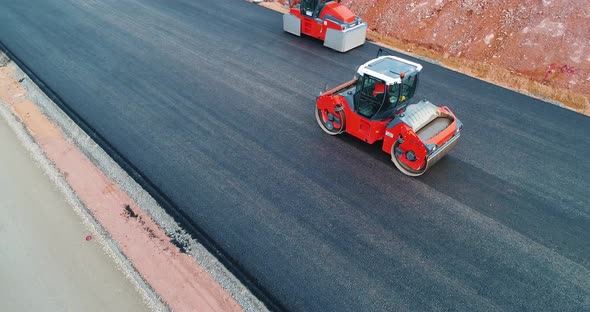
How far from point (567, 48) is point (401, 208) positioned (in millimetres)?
9710

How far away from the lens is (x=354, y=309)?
6.70 meters

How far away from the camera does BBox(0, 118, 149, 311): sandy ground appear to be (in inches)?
294

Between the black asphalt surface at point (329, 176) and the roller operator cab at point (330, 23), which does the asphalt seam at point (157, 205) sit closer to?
the black asphalt surface at point (329, 176)

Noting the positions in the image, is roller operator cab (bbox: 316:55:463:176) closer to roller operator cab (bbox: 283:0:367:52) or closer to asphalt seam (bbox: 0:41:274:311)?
asphalt seam (bbox: 0:41:274:311)

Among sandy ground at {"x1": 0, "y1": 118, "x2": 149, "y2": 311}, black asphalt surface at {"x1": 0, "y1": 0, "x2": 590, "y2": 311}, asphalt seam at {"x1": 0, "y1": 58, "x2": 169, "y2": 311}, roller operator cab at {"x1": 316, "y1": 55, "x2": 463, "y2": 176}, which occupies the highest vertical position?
roller operator cab at {"x1": 316, "y1": 55, "x2": 463, "y2": 176}

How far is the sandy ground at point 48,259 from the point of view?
7.46m

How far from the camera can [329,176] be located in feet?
30.6

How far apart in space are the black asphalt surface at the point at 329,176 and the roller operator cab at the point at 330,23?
1.58 ft

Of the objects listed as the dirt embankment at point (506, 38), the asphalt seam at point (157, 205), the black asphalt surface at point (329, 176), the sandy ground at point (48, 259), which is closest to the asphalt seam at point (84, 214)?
the sandy ground at point (48, 259)

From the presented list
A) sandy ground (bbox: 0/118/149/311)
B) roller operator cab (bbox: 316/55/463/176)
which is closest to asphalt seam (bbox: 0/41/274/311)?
sandy ground (bbox: 0/118/149/311)

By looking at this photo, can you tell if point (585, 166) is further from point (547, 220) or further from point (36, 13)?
point (36, 13)

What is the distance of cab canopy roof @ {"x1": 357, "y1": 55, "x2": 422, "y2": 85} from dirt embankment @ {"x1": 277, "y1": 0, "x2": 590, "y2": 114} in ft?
19.1

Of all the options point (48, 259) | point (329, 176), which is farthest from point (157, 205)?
point (329, 176)

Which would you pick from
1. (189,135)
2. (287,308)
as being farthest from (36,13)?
(287,308)
